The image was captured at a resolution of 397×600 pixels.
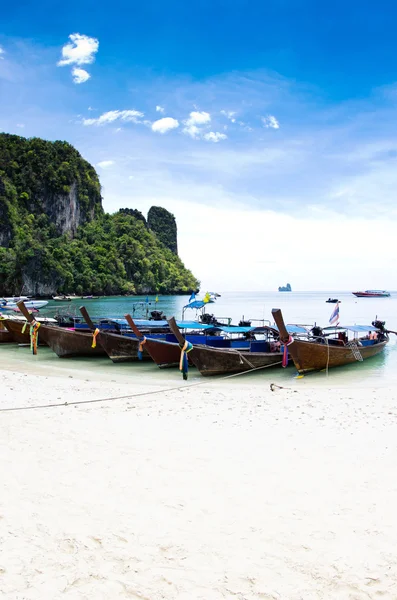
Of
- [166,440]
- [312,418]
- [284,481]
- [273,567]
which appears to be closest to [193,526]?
[273,567]

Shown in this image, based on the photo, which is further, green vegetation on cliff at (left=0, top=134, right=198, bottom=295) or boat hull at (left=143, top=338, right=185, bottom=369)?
green vegetation on cliff at (left=0, top=134, right=198, bottom=295)

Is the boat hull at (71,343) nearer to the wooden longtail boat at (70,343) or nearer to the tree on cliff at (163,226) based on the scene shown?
the wooden longtail boat at (70,343)

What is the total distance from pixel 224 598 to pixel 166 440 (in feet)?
10.7

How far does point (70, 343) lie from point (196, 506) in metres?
13.6

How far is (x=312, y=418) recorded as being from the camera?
24.0 ft

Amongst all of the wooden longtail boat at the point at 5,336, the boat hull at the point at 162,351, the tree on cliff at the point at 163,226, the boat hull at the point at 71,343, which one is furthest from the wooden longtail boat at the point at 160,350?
the tree on cliff at the point at 163,226

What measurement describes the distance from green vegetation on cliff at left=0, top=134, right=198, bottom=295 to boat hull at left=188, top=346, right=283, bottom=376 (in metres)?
67.6

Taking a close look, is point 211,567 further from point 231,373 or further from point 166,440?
point 231,373

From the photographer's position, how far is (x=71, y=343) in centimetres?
1659

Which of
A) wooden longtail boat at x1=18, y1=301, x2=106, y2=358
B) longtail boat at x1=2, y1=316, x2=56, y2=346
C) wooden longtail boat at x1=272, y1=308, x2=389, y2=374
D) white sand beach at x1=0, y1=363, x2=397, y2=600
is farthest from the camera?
longtail boat at x1=2, y1=316, x2=56, y2=346

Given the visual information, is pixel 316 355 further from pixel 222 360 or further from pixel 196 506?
pixel 196 506

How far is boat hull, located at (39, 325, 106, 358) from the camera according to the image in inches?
647

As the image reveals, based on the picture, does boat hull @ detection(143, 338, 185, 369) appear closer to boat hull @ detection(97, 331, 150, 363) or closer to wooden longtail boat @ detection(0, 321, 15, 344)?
boat hull @ detection(97, 331, 150, 363)

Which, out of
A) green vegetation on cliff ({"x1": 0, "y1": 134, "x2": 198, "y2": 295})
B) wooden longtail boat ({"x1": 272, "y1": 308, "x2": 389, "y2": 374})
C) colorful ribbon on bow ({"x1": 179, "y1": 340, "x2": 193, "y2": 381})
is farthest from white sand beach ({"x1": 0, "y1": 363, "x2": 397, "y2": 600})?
green vegetation on cliff ({"x1": 0, "y1": 134, "x2": 198, "y2": 295})
